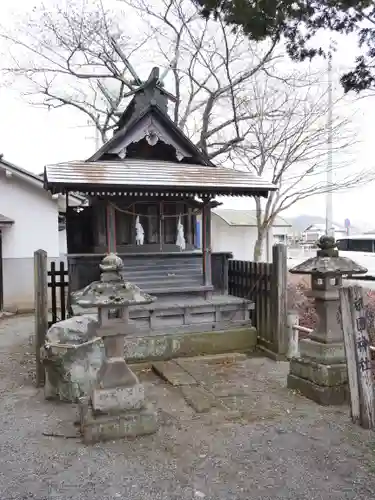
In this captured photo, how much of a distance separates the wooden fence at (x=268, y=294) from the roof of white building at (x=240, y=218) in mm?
20303

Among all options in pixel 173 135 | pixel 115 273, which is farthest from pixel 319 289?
pixel 173 135

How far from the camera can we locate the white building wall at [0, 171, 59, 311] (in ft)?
49.0

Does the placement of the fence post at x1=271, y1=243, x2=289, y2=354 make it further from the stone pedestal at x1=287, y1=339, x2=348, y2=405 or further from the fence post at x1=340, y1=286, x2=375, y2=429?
the fence post at x1=340, y1=286, x2=375, y2=429

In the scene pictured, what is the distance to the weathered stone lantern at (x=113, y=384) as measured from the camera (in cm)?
492

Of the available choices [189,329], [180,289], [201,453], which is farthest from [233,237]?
[201,453]


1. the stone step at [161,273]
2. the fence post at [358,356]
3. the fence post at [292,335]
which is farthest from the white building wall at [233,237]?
the fence post at [358,356]

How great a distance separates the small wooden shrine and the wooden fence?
0.84m

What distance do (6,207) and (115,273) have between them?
11092 mm

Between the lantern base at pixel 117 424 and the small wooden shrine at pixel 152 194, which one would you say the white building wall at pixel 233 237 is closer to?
the small wooden shrine at pixel 152 194

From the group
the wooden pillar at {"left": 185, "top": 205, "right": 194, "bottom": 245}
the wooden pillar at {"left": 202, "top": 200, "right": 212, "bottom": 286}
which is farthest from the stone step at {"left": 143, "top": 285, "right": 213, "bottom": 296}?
the wooden pillar at {"left": 185, "top": 205, "right": 194, "bottom": 245}

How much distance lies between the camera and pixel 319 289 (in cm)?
630

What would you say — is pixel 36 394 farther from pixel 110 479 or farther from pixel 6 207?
pixel 6 207

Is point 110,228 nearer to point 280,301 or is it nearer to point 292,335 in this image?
point 280,301

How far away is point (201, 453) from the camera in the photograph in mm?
4637
